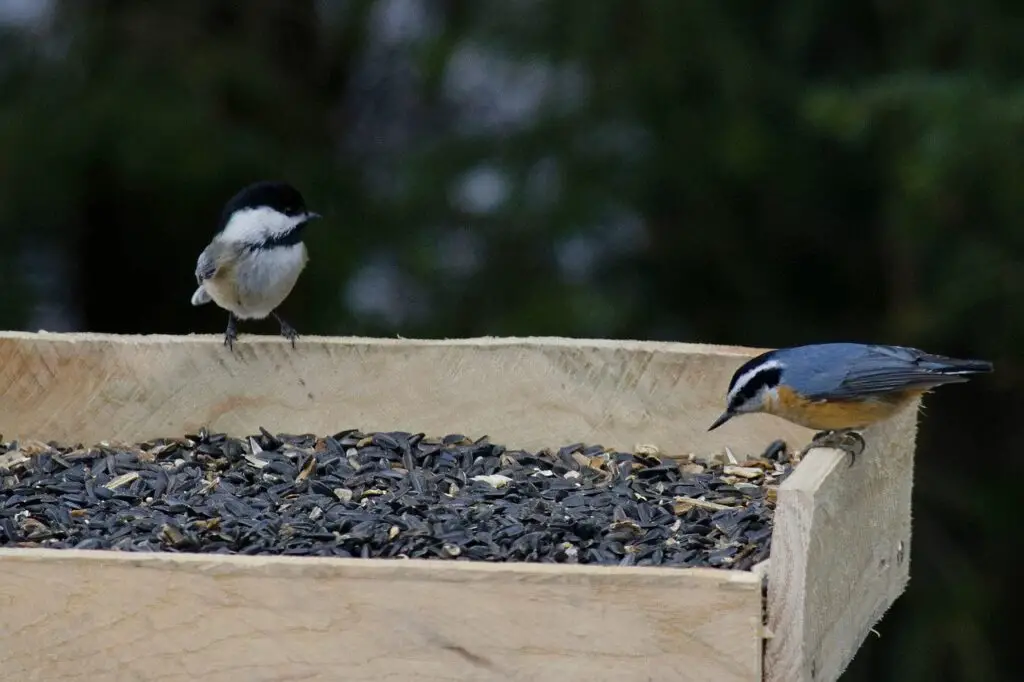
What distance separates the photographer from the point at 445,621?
6.63 feet

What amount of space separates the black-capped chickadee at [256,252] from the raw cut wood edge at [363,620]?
5.73ft

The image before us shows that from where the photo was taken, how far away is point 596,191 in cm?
541

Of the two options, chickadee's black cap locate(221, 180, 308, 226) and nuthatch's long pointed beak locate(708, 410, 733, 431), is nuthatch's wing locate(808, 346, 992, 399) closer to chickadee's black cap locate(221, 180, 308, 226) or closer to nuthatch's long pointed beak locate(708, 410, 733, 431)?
nuthatch's long pointed beak locate(708, 410, 733, 431)

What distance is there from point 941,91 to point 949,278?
0.67m

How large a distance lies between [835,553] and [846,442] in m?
0.39

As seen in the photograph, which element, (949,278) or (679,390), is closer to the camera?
(679,390)

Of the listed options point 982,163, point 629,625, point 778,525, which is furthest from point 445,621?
point 982,163

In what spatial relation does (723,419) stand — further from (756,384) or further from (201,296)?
(201,296)

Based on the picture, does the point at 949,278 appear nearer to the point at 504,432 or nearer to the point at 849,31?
the point at 849,31

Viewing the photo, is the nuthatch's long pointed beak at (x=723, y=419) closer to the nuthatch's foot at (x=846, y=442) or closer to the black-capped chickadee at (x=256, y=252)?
the nuthatch's foot at (x=846, y=442)

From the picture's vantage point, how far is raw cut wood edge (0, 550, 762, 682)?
6.55 feet

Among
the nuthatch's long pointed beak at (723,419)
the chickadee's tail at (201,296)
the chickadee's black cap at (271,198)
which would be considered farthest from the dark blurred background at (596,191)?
the nuthatch's long pointed beak at (723,419)

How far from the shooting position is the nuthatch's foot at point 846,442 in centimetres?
252

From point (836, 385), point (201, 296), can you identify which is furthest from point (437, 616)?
point (201, 296)
